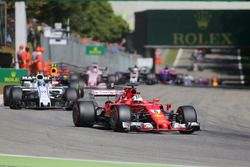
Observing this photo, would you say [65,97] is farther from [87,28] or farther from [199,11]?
[87,28]

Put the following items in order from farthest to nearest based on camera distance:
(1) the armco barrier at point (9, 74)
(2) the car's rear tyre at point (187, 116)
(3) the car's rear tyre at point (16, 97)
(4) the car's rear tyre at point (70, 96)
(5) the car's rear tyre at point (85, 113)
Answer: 1. (1) the armco barrier at point (9, 74)
2. (4) the car's rear tyre at point (70, 96)
3. (3) the car's rear tyre at point (16, 97)
4. (5) the car's rear tyre at point (85, 113)
5. (2) the car's rear tyre at point (187, 116)

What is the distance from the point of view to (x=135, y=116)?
15.8 m

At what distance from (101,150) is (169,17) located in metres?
66.9

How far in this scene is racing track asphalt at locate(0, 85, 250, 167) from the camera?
38.3 ft

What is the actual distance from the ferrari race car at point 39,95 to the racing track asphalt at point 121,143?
1363 millimetres

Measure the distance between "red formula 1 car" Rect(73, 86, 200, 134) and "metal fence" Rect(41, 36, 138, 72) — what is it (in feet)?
83.8

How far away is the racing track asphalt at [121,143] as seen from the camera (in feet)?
38.3

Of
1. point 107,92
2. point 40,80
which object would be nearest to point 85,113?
point 107,92

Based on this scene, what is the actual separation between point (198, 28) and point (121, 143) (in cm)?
6442

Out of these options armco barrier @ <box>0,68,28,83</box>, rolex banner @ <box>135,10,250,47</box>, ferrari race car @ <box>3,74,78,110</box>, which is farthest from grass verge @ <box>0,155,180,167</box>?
rolex banner @ <box>135,10,250,47</box>

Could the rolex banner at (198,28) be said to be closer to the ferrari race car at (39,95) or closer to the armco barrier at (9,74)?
the armco barrier at (9,74)

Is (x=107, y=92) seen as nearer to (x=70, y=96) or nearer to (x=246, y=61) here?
(x=70, y=96)

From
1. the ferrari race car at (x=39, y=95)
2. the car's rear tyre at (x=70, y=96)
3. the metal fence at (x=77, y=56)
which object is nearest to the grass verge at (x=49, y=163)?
the ferrari race car at (x=39, y=95)

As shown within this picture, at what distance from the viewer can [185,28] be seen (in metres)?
77.7
